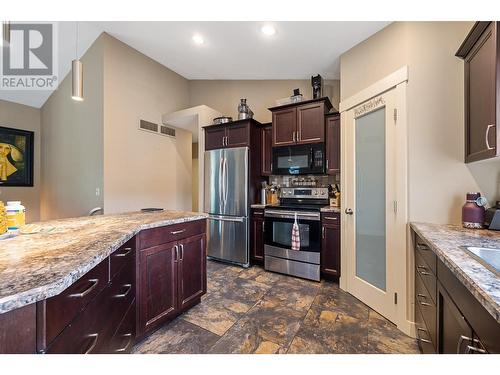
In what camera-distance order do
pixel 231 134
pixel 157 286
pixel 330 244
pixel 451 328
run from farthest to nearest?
pixel 231 134 → pixel 330 244 → pixel 157 286 → pixel 451 328

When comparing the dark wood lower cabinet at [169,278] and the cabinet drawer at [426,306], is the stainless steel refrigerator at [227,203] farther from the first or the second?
the cabinet drawer at [426,306]

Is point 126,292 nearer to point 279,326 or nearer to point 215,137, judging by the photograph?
point 279,326

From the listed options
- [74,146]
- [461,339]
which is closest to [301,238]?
[461,339]

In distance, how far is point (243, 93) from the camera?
4.27 meters

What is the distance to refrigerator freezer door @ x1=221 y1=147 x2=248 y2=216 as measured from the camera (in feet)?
11.1

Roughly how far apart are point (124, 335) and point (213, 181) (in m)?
2.54

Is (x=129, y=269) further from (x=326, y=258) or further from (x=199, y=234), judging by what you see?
(x=326, y=258)

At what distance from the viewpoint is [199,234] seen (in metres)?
2.16

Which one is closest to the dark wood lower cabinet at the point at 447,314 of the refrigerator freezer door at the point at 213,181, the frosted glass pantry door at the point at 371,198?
the frosted glass pantry door at the point at 371,198

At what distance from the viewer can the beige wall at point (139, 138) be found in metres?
3.11

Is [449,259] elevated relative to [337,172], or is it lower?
lower

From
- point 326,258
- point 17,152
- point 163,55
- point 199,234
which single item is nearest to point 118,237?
point 199,234

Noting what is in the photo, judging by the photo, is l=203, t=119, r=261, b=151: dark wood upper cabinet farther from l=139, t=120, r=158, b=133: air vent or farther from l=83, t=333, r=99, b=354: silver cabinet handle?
l=83, t=333, r=99, b=354: silver cabinet handle

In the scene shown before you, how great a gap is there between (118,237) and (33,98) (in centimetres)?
530
